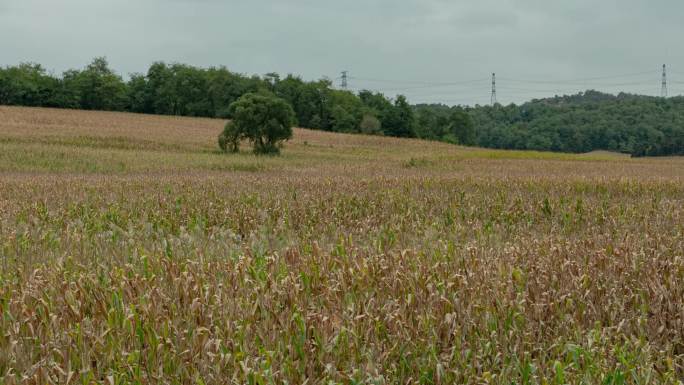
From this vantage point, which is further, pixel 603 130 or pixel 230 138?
pixel 603 130

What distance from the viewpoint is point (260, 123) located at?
50.5 meters

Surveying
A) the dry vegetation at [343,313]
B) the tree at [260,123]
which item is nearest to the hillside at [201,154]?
the tree at [260,123]

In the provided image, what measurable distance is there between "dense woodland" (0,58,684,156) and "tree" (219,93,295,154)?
188 ft

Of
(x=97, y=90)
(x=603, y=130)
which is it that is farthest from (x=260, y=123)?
(x=603, y=130)

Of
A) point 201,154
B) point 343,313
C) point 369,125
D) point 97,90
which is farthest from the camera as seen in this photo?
point 369,125

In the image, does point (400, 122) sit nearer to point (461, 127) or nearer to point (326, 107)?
point (326, 107)

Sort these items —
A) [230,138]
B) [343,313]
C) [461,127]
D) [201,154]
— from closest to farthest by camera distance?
1. [343,313]
2. [201,154]
3. [230,138]
4. [461,127]

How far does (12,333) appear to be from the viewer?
3.93 metres

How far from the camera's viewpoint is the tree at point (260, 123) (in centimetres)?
4966

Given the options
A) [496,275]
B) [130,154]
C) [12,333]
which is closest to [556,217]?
[496,275]

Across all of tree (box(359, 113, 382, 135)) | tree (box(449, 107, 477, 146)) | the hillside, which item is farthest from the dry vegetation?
tree (box(449, 107, 477, 146))

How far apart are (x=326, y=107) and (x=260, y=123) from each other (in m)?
67.2

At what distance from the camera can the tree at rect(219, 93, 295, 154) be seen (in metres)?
49.7

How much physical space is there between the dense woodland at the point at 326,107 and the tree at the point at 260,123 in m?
57.2
